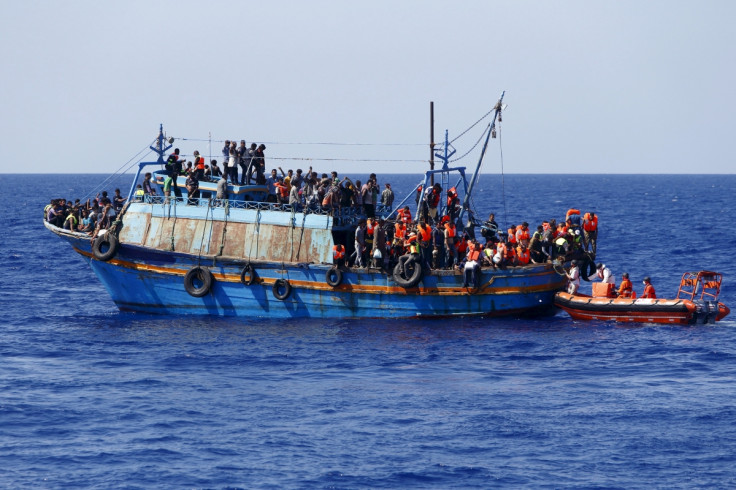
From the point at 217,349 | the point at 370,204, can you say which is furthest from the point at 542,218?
the point at 217,349

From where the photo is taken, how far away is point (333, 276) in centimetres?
3653

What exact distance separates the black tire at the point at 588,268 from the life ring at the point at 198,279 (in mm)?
13517

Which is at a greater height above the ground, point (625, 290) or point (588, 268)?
point (588, 268)

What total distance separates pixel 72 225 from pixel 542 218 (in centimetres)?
6391

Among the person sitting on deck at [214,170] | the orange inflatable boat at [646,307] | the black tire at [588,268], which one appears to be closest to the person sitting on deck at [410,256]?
the orange inflatable boat at [646,307]

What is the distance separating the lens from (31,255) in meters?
64.9

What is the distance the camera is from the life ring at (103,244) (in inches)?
1479

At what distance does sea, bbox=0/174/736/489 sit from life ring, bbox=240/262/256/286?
1497mm

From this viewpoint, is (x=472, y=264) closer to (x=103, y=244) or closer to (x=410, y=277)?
(x=410, y=277)

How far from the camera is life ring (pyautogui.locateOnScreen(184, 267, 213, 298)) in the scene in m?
37.2

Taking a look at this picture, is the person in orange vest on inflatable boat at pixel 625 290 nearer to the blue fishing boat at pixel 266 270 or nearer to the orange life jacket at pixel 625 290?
the orange life jacket at pixel 625 290

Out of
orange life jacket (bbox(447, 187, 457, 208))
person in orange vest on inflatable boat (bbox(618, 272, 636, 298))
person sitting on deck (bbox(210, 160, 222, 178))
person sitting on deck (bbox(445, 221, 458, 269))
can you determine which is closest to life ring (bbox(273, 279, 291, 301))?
person sitting on deck (bbox(210, 160, 222, 178))

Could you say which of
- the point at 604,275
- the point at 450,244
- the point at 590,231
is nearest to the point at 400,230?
the point at 450,244

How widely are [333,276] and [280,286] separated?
1984 mm
